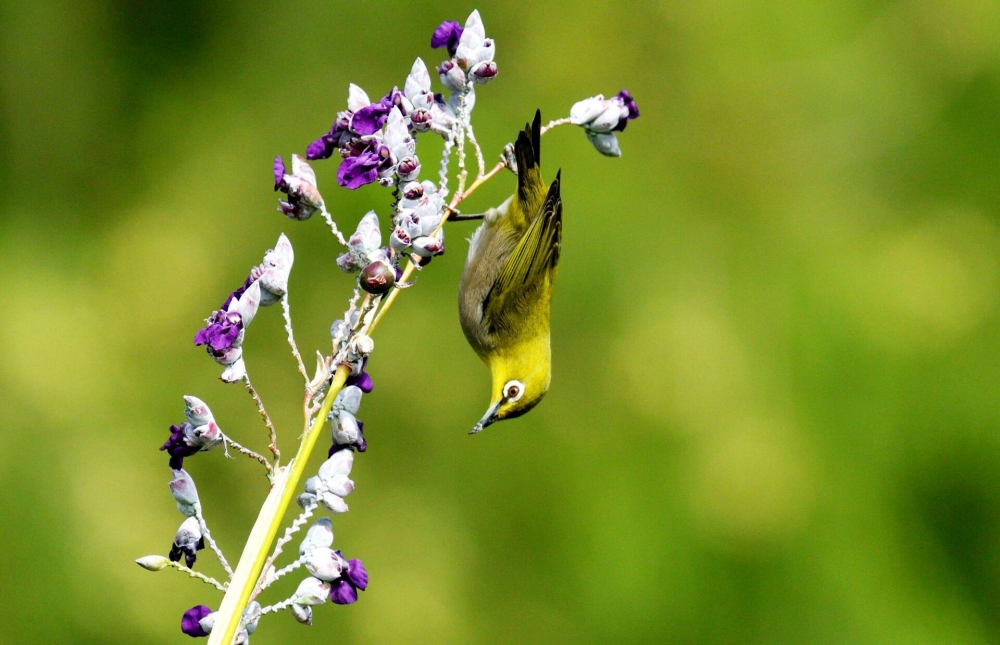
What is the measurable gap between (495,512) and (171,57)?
2.83 m

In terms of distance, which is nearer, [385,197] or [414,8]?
[385,197]

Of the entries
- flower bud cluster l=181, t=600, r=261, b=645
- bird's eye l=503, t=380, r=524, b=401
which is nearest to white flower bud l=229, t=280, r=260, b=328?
flower bud cluster l=181, t=600, r=261, b=645

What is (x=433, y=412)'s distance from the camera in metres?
4.35

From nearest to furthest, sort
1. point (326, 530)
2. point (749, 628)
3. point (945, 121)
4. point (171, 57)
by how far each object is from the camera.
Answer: point (326, 530) → point (749, 628) → point (171, 57) → point (945, 121)

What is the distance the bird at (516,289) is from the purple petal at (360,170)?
1.45 meters

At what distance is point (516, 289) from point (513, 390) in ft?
1.04

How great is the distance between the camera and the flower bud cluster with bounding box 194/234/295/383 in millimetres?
988

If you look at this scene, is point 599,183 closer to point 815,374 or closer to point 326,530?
point 815,374

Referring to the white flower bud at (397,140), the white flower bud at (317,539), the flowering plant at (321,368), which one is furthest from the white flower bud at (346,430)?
the white flower bud at (397,140)

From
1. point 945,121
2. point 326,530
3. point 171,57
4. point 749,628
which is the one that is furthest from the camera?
point 945,121

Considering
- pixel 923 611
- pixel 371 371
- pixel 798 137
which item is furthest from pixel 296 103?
pixel 923 611

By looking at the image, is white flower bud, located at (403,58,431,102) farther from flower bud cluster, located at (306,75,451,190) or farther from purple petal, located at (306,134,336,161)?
purple petal, located at (306,134,336,161)

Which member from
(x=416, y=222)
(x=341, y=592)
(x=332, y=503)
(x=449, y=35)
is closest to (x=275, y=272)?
(x=416, y=222)

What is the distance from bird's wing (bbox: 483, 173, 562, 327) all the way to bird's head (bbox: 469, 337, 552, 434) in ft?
0.40
